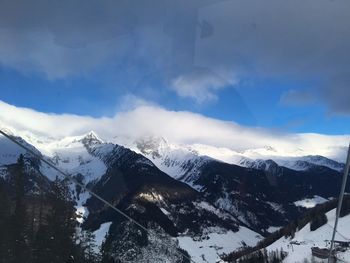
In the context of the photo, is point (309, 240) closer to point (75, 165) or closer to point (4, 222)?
point (75, 165)

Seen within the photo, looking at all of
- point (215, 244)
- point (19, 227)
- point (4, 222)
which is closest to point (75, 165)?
point (19, 227)

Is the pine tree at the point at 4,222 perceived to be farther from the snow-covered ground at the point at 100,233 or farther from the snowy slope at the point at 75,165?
the snow-covered ground at the point at 100,233

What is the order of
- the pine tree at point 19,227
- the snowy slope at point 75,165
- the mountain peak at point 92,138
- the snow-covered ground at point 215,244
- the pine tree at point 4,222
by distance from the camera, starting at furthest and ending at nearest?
the snow-covered ground at point 215,244 → the mountain peak at point 92,138 → the pine tree at point 19,227 → the pine tree at point 4,222 → the snowy slope at point 75,165

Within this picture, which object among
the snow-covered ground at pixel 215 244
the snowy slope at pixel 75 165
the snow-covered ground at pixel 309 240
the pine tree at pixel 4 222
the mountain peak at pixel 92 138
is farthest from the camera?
the snow-covered ground at pixel 215 244

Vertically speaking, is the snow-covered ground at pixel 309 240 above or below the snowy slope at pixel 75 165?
above

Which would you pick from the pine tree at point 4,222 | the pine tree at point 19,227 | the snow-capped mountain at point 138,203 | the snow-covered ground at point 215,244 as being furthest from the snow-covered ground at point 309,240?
the pine tree at point 4,222

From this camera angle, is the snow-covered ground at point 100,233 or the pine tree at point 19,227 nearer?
the pine tree at point 19,227

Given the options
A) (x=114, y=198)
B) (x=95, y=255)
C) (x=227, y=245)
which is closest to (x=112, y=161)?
(x=95, y=255)

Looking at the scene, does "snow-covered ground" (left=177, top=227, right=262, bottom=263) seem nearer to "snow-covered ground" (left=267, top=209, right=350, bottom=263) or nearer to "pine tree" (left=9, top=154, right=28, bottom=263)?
"snow-covered ground" (left=267, top=209, right=350, bottom=263)
